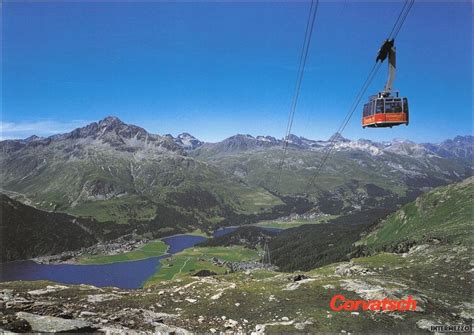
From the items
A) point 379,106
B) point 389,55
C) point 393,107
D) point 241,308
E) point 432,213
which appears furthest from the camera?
point 432,213

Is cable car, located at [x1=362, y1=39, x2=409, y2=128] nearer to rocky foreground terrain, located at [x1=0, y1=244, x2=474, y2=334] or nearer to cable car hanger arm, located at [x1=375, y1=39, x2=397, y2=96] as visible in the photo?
cable car hanger arm, located at [x1=375, y1=39, x2=397, y2=96]

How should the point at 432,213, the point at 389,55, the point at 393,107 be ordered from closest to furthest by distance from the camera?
the point at 389,55, the point at 393,107, the point at 432,213

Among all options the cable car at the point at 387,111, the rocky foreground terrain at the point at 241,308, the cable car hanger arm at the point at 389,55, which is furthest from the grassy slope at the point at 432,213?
the cable car hanger arm at the point at 389,55

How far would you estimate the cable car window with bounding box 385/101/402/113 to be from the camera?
132ft

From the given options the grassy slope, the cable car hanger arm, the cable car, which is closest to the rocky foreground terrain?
the cable car

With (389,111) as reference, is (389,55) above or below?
above

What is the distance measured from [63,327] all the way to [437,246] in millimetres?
88973

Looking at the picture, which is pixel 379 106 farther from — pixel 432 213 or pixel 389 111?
pixel 432 213

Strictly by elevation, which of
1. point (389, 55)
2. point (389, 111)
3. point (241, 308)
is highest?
point (389, 55)

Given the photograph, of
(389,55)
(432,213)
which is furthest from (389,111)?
(432,213)

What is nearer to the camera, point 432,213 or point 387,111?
point 387,111

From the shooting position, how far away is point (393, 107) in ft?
132

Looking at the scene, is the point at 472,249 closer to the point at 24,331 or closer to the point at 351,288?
the point at 351,288

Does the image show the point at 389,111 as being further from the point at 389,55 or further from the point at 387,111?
the point at 389,55
